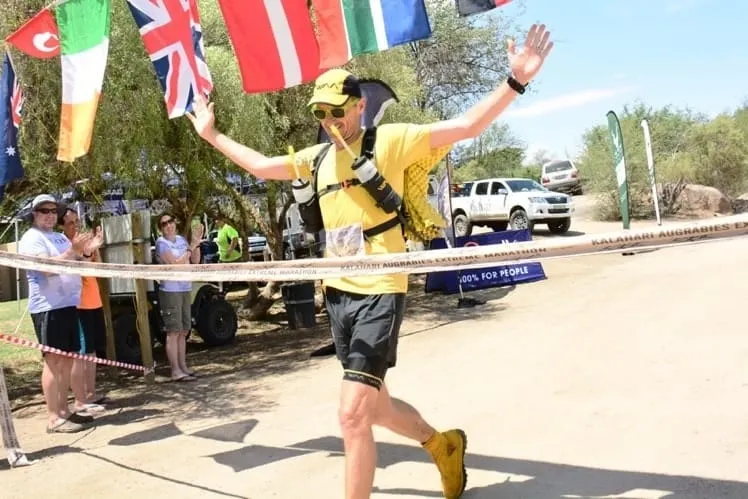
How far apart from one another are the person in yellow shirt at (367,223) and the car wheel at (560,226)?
67.6ft

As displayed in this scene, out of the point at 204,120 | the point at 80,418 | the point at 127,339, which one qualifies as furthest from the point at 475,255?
the point at 127,339

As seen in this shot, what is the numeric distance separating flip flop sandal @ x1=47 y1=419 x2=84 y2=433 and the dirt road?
100mm

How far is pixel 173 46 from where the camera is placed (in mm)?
5680

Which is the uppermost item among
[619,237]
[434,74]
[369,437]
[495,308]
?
[434,74]

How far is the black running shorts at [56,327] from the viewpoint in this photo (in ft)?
18.9

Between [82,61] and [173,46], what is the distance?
2.92ft

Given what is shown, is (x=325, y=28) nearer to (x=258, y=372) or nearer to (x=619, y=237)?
(x=619, y=237)

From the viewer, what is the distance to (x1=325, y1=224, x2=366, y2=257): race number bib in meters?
3.39

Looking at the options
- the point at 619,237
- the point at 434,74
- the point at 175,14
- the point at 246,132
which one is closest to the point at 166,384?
the point at 246,132

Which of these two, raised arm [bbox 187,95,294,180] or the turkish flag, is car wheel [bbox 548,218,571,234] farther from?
raised arm [bbox 187,95,294,180]

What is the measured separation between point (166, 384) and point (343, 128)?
5.48 metres

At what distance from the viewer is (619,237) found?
267 centimetres

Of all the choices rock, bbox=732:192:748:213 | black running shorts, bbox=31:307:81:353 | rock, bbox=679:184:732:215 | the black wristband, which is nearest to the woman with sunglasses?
black running shorts, bbox=31:307:81:353

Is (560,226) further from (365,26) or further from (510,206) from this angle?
(365,26)
